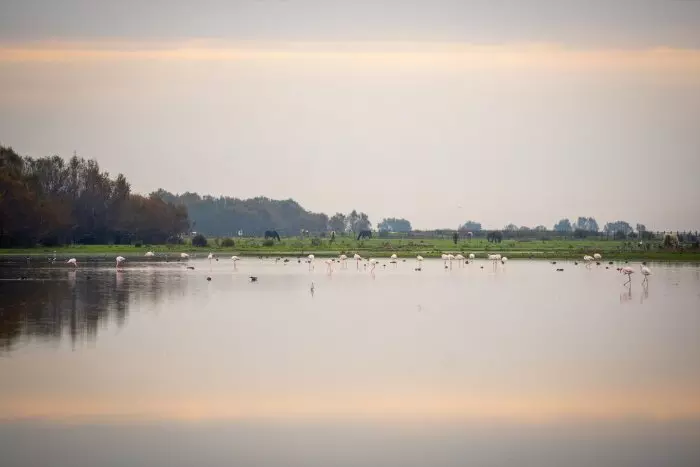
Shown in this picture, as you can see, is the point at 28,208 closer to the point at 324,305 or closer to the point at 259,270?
the point at 259,270

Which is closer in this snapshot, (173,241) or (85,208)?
(85,208)

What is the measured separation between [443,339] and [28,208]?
74.9m

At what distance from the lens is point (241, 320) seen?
31.7 metres

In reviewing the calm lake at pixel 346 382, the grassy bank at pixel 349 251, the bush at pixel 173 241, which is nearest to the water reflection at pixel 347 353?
the calm lake at pixel 346 382

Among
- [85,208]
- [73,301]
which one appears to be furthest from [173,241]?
[73,301]

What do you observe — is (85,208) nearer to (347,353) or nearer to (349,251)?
(349,251)

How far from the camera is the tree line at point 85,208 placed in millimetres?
99562

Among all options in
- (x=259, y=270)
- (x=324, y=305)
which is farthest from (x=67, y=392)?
(x=259, y=270)

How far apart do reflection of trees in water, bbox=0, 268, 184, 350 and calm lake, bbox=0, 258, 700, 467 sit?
193 mm

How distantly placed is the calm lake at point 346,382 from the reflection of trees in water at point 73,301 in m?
0.19

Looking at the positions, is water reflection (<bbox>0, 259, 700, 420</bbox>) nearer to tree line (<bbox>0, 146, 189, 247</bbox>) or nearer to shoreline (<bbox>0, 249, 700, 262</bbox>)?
shoreline (<bbox>0, 249, 700, 262</bbox>)

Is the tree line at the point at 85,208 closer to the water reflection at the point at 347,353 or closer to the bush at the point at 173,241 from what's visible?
the bush at the point at 173,241

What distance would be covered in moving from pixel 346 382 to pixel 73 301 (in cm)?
2083

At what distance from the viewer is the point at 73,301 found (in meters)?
37.6
